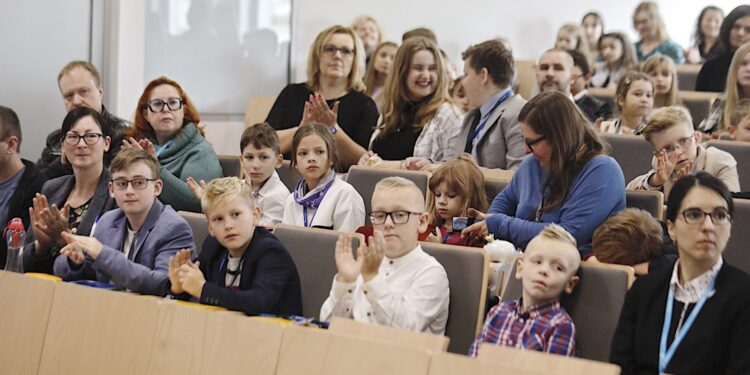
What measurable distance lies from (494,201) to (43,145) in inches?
127

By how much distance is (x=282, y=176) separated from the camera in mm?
4953

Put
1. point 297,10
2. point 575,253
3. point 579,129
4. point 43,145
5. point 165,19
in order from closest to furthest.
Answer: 1. point 575,253
2. point 579,129
3. point 43,145
4. point 165,19
5. point 297,10

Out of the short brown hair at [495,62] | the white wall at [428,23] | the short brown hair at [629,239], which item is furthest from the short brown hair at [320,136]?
the white wall at [428,23]

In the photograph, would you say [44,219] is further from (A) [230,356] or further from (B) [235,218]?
(A) [230,356]

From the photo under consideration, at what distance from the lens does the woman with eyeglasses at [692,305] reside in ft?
8.64

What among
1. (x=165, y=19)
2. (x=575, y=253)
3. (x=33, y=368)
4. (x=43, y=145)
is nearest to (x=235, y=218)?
(x=33, y=368)

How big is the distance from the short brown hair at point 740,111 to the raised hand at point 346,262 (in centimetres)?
247

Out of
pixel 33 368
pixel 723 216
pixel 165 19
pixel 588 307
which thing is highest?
pixel 165 19

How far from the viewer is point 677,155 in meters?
4.02

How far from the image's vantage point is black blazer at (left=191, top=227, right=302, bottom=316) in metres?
3.14

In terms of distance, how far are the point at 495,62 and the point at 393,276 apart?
165 centimetres

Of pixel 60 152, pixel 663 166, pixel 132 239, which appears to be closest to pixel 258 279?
pixel 132 239

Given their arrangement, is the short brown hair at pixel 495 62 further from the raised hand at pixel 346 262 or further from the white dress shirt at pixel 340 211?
the raised hand at pixel 346 262

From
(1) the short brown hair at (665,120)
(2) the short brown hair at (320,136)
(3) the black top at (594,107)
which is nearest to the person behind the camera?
(1) the short brown hair at (665,120)
